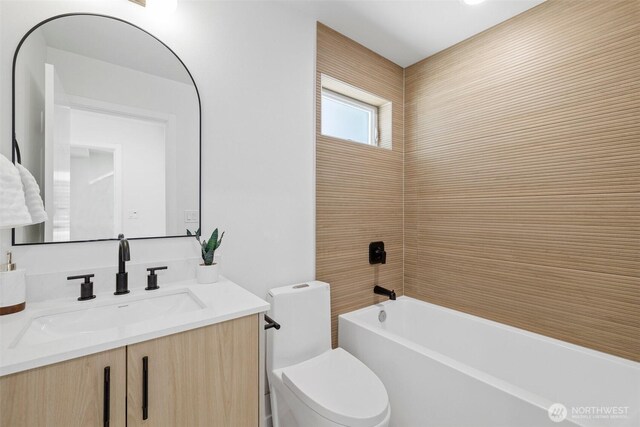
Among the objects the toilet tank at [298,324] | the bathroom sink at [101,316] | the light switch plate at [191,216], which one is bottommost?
the toilet tank at [298,324]

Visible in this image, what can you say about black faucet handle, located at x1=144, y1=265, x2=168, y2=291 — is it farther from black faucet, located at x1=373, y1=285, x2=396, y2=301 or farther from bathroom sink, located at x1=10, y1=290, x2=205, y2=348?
black faucet, located at x1=373, y1=285, x2=396, y2=301

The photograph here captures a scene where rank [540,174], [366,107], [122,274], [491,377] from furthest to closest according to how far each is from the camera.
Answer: [366,107], [540,174], [491,377], [122,274]

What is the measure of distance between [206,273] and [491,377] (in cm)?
138

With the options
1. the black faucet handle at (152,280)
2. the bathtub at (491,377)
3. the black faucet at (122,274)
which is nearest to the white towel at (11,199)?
the black faucet at (122,274)

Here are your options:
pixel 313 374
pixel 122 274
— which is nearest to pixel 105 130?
pixel 122 274

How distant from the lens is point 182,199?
1396mm

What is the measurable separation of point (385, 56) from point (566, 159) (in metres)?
1.49

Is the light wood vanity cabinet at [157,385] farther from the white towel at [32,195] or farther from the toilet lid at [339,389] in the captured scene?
the white towel at [32,195]

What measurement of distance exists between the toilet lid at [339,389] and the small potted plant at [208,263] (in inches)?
24.4

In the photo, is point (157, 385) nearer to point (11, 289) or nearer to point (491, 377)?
point (11, 289)

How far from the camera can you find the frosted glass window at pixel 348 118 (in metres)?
2.15

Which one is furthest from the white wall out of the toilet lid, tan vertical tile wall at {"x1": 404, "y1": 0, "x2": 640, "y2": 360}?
tan vertical tile wall at {"x1": 404, "y1": 0, "x2": 640, "y2": 360}

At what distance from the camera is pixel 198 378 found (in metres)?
0.90

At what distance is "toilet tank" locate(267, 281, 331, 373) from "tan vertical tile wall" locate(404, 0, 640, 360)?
1070 mm
